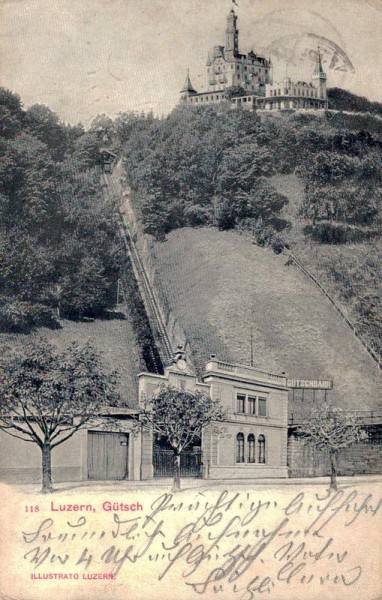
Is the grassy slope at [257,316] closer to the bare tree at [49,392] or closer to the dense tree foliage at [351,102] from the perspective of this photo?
the bare tree at [49,392]

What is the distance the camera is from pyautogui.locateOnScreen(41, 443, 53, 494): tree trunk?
1109cm

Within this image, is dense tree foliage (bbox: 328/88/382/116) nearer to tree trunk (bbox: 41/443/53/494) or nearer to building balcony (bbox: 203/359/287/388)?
building balcony (bbox: 203/359/287/388)

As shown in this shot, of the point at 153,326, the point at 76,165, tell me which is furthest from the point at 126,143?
the point at 153,326

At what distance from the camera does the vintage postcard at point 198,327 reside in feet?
35.7

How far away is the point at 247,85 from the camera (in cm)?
1483

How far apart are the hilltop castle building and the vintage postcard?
0.05 metres

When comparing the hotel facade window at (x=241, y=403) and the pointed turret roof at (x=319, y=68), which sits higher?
the pointed turret roof at (x=319, y=68)

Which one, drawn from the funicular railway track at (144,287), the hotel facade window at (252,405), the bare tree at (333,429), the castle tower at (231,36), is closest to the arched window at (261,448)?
the hotel facade window at (252,405)

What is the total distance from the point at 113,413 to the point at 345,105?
6959 millimetres

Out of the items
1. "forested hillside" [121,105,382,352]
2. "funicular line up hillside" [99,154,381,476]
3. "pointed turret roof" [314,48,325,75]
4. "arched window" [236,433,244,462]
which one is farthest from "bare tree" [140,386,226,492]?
"pointed turret roof" [314,48,325,75]

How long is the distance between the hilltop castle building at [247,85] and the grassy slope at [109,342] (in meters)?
4.22

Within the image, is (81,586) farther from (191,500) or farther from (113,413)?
(113,413)

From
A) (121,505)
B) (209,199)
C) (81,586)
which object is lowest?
(81,586)

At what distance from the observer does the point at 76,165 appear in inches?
530
